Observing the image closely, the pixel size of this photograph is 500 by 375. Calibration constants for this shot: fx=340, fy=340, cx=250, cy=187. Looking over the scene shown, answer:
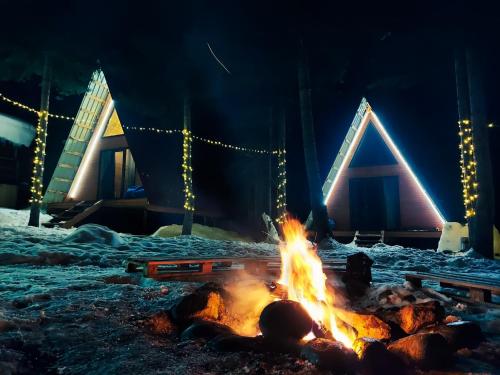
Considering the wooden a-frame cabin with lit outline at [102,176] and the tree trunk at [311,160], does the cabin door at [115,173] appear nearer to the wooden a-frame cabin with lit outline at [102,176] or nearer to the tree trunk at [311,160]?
the wooden a-frame cabin with lit outline at [102,176]

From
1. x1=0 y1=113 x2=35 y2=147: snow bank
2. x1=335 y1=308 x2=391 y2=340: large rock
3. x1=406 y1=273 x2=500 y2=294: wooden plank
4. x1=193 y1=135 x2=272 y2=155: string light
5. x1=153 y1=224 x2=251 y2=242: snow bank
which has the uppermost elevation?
x1=0 y1=113 x2=35 y2=147: snow bank

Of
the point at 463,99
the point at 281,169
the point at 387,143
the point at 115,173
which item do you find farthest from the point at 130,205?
the point at 463,99

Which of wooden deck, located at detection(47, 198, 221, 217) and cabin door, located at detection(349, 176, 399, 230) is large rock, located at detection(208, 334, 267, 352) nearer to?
wooden deck, located at detection(47, 198, 221, 217)

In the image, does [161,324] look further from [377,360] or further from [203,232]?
[203,232]

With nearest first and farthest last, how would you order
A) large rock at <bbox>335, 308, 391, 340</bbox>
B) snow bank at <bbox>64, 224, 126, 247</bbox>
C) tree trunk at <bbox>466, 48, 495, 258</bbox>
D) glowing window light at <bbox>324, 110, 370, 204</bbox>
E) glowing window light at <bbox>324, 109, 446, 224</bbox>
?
large rock at <bbox>335, 308, 391, 340</bbox> → snow bank at <bbox>64, 224, 126, 247</bbox> → tree trunk at <bbox>466, 48, 495, 258</bbox> → glowing window light at <bbox>324, 109, 446, 224</bbox> → glowing window light at <bbox>324, 110, 370, 204</bbox>

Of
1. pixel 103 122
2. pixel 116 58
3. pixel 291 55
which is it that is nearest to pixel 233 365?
pixel 291 55

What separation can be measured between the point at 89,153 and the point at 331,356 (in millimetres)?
19662

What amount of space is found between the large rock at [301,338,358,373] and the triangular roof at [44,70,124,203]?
18117 mm

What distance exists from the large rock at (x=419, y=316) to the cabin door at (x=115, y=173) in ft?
57.3

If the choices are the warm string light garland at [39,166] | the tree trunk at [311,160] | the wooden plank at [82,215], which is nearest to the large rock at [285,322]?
the tree trunk at [311,160]

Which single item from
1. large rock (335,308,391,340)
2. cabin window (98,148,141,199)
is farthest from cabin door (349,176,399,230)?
large rock (335,308,391,340)

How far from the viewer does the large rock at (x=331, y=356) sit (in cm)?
276

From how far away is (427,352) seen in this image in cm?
300

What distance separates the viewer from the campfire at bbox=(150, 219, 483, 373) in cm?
294
